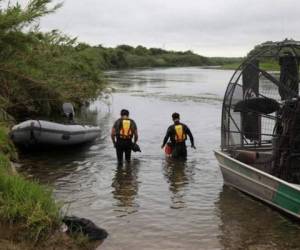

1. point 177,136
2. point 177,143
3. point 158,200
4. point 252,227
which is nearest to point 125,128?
point 177,136

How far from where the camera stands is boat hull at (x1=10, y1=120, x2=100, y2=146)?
50.4 feet

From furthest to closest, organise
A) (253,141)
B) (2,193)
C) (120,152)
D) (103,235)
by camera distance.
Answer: (120,152), (253,141), (103,235), (2,193)

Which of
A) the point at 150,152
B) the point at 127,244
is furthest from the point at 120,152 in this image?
the point at 127,244

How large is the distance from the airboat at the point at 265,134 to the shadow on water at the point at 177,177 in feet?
3.57

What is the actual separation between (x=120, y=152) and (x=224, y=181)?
3296mm

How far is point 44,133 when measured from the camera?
15523 mm

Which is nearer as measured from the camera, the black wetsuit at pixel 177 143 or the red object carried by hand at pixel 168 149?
the black wetsuit at pixel 177 143

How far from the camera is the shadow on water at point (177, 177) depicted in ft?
35.3

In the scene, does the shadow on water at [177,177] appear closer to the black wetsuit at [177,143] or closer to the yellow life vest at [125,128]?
the black wetsuit at [177,143]

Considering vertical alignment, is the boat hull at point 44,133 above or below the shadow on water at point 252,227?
above

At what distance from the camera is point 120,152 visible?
14109 mm

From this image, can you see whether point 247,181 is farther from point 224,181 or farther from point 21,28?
point 21,28

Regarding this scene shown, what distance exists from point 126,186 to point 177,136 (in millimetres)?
2725

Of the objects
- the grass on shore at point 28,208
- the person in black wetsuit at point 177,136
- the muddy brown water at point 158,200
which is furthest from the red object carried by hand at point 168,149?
the grass on shore at point 28,208
